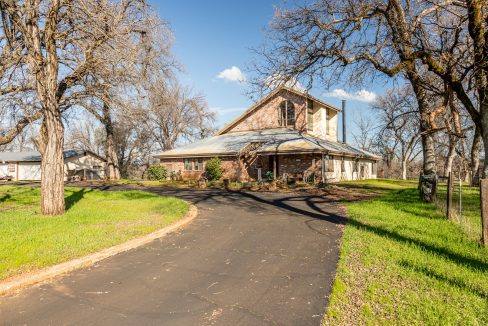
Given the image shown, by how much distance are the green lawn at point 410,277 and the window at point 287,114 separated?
23.2m

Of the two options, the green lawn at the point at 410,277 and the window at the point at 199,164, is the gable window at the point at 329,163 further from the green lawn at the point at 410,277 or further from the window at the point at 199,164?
the green lawn at the point at 410,277

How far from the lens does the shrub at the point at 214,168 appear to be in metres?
28.1

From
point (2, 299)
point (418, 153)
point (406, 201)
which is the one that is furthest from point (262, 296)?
point (418, 153)

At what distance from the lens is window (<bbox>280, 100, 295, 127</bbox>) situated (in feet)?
104

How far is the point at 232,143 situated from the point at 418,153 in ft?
128

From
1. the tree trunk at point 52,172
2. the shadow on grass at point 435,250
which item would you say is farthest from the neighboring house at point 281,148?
the tree trunk at point 52,172

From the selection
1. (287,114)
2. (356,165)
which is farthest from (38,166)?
(356,165)

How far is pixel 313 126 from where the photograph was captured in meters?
32.2

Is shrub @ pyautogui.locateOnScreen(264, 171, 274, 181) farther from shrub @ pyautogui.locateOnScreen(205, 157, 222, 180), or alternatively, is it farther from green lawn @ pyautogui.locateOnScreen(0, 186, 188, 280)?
green lawn @ pyautogui.locateOnScreen(0, 186, 188, 280)

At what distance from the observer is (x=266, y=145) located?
2731 cm

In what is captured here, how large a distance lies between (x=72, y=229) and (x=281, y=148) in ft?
60.3

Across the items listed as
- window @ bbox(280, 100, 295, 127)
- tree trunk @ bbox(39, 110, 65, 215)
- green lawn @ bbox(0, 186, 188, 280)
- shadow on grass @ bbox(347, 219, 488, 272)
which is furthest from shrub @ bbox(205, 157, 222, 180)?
shadow on grass @ bbox(347, 219, 488, 272)

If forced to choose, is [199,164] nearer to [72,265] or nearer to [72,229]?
[72,229]

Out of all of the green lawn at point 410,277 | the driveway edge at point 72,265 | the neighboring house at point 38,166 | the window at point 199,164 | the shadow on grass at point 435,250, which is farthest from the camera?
the neighboring house at point 38,166
